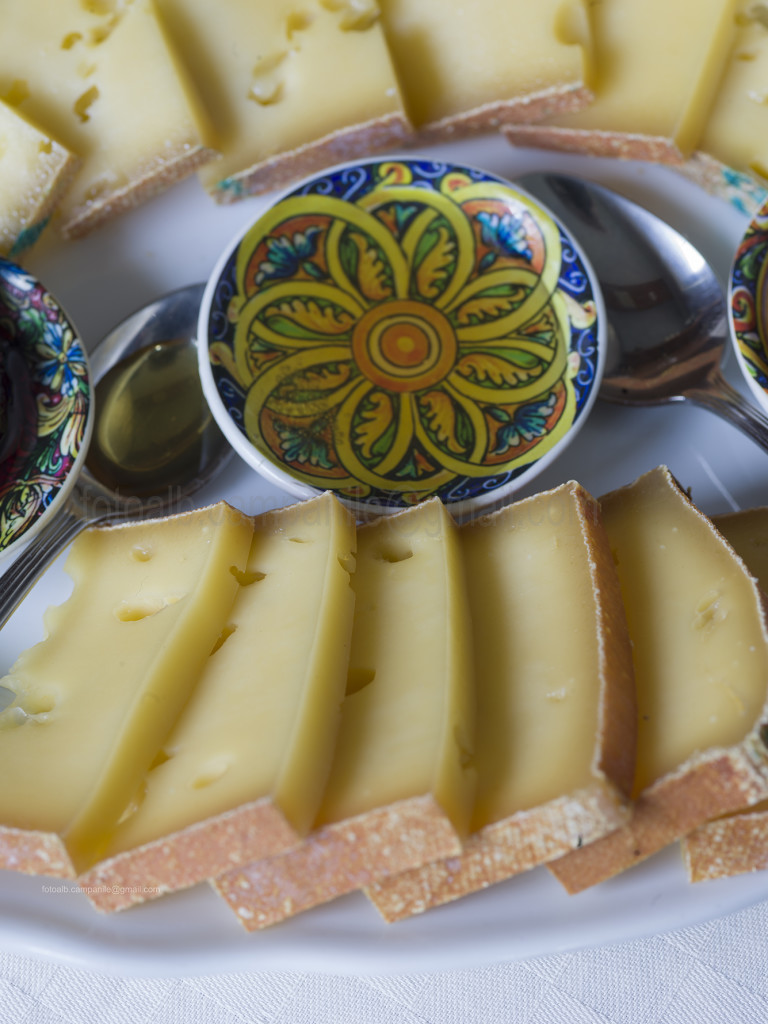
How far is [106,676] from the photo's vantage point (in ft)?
4.05

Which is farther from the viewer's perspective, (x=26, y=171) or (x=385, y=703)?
(x=26, y=171)

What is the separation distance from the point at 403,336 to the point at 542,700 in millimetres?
773

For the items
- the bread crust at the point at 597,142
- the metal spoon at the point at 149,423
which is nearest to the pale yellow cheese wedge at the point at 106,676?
the metal spoon at the point at 149,423

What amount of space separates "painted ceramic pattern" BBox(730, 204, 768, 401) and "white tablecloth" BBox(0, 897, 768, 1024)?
937mm

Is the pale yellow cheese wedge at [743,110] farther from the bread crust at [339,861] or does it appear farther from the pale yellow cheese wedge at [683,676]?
the bread crust at [339,861]

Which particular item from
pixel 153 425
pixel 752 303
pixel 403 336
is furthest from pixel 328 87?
pixel 752 303

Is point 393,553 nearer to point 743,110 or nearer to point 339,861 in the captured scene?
point 339,861

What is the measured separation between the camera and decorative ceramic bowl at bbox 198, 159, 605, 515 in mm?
1504

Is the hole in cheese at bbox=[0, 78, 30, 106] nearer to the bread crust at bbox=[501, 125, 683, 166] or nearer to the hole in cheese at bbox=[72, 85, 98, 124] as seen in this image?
the hole in cheese at bbox=[72, 85, 98, 124]

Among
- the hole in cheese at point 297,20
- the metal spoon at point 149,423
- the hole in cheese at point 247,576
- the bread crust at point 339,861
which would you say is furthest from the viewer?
the hole in cheese at point 297,20

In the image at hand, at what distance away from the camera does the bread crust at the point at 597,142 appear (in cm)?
167

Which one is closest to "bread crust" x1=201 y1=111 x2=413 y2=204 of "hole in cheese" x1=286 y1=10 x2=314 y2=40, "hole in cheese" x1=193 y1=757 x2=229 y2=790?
"hole in cheese" x1=286 y1=10 x2=314 y2=40

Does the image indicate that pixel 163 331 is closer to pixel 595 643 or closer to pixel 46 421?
pixel 46 421

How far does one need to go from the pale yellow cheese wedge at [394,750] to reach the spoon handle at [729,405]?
59 centimetres
